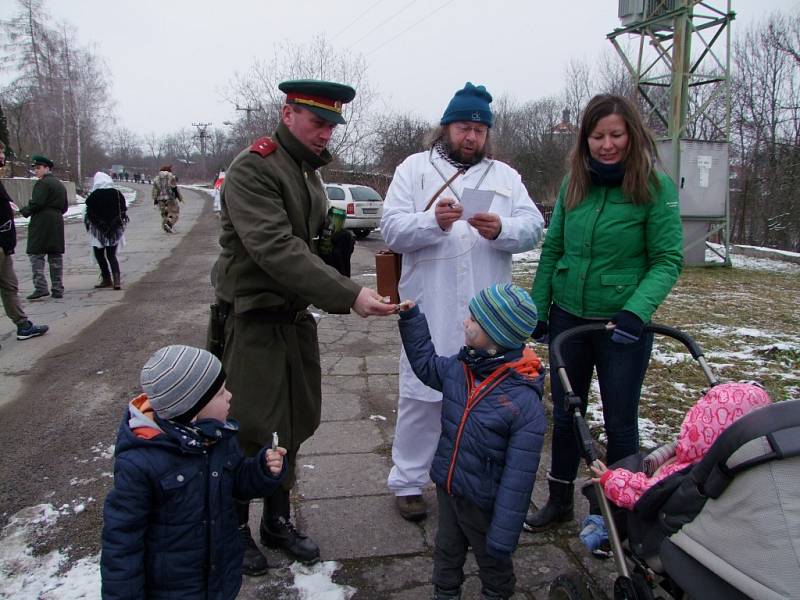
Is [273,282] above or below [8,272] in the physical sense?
above

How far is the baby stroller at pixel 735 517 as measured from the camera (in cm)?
140

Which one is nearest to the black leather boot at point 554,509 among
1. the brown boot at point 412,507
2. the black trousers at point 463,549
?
the brown boot at point 412,507

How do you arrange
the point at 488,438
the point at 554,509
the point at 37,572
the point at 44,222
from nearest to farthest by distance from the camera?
the point at 488,438
the point at 37,572
the point at 554,509
the point at 44,222

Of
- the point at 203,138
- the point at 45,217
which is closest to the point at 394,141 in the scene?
the point at 45,217

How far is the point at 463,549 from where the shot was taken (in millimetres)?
2314

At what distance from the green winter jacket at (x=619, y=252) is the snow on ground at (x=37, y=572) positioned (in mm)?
2419

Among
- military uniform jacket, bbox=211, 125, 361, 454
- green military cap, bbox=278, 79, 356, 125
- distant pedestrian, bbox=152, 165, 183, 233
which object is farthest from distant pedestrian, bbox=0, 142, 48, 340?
distant pedestrian, bbox=152, 165, 183, 233

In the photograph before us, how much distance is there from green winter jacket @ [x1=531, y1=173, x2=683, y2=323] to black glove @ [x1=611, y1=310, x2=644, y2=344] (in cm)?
4

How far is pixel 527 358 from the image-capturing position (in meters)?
2.21

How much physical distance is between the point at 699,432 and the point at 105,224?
8977mm

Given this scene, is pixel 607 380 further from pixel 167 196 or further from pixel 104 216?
pixel 167 196

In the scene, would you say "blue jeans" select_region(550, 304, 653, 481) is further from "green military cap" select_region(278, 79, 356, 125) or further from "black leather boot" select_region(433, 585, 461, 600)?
"green military cap" select_region(278, 79, 356, 125)

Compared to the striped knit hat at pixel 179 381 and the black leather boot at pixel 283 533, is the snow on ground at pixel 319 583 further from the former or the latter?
the striped knit hat at pixel 179 381

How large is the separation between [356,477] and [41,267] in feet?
23.3
